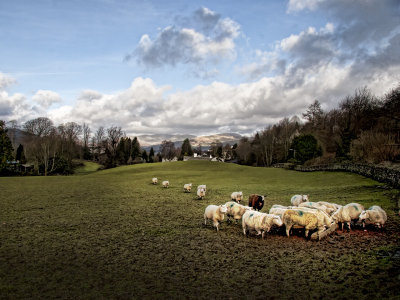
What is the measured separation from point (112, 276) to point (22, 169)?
77.7 metres

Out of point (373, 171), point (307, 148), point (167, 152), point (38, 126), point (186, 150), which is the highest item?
point (38, 126)

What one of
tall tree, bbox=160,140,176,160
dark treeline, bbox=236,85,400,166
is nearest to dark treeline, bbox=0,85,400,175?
dark treeline, bbox=236,85,400,166

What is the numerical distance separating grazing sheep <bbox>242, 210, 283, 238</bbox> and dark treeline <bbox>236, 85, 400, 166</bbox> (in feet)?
99.2

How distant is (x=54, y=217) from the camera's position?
1547cm

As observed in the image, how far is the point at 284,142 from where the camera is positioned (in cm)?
9394

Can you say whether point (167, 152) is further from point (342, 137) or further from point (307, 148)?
point (342, 137)

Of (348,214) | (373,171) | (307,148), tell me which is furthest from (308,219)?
(307,148)

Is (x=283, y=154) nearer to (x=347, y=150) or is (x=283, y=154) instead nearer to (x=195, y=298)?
(x=347, y=150)

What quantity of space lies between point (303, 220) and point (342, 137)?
52.6 meters

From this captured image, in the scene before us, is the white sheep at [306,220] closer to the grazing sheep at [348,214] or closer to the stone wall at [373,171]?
the grazing sheep at [348,214]

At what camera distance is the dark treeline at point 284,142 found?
4253 cm

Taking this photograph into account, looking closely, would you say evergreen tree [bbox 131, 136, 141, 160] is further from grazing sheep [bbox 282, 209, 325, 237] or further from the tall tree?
grazing sheep [bbox 282, 209, 325, 237]

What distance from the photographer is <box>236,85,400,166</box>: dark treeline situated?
39506 mm

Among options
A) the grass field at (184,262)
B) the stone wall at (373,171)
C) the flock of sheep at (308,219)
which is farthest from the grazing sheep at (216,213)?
the stone wall at (373,171)
